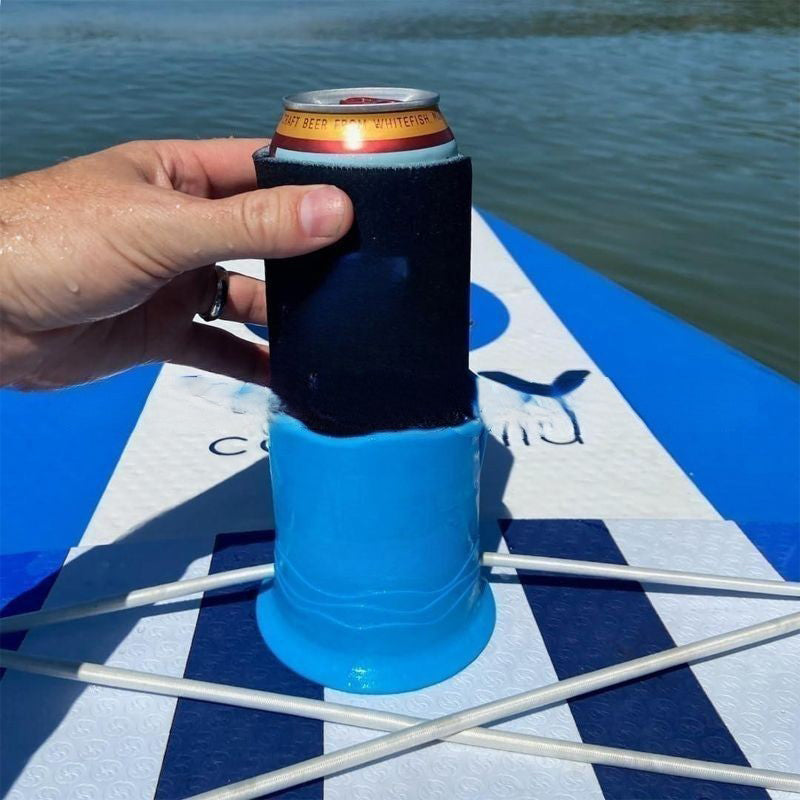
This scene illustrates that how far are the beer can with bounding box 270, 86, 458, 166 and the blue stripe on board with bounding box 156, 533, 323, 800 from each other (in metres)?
0.64

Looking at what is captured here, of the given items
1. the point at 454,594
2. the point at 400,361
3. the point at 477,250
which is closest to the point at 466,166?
the point at 400,361

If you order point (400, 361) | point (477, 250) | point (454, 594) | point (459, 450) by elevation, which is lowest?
point (477, 250)

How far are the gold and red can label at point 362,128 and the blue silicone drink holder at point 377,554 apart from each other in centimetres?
31

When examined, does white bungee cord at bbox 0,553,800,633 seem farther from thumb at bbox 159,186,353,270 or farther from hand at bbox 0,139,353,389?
thumb at bbox 159,186,353,270

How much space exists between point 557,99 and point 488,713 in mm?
6194

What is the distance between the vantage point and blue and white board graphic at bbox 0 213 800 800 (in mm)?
1018

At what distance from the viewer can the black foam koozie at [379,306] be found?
90 centimetres

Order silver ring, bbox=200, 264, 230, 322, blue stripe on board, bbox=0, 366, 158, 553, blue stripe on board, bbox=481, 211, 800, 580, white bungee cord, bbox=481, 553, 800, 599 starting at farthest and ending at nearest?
1. blue stripe on board, bbox=481, 211, 800, 580
2. blue stripe on board, bbox=0, 366, 158, 553
3. silver ring, bbox=200, 264, 230, 322
4. white bungee cord, bbox=481, 553, 800, 599

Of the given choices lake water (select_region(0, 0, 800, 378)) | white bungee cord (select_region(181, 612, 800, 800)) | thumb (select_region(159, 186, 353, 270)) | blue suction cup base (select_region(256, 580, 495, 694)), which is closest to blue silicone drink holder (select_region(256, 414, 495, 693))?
blue suction cup base (select_region(256, 580, 495, 694))

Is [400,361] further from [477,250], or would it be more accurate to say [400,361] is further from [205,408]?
[477,250]

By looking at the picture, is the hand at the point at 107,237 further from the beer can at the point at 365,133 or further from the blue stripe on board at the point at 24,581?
the blue stripe on board at the point at 24,581

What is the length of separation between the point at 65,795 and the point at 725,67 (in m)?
7.52

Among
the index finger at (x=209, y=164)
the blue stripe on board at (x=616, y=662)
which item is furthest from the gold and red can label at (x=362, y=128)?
the blue stripe on board at (x=616, y=662)

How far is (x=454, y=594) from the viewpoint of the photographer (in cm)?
111
